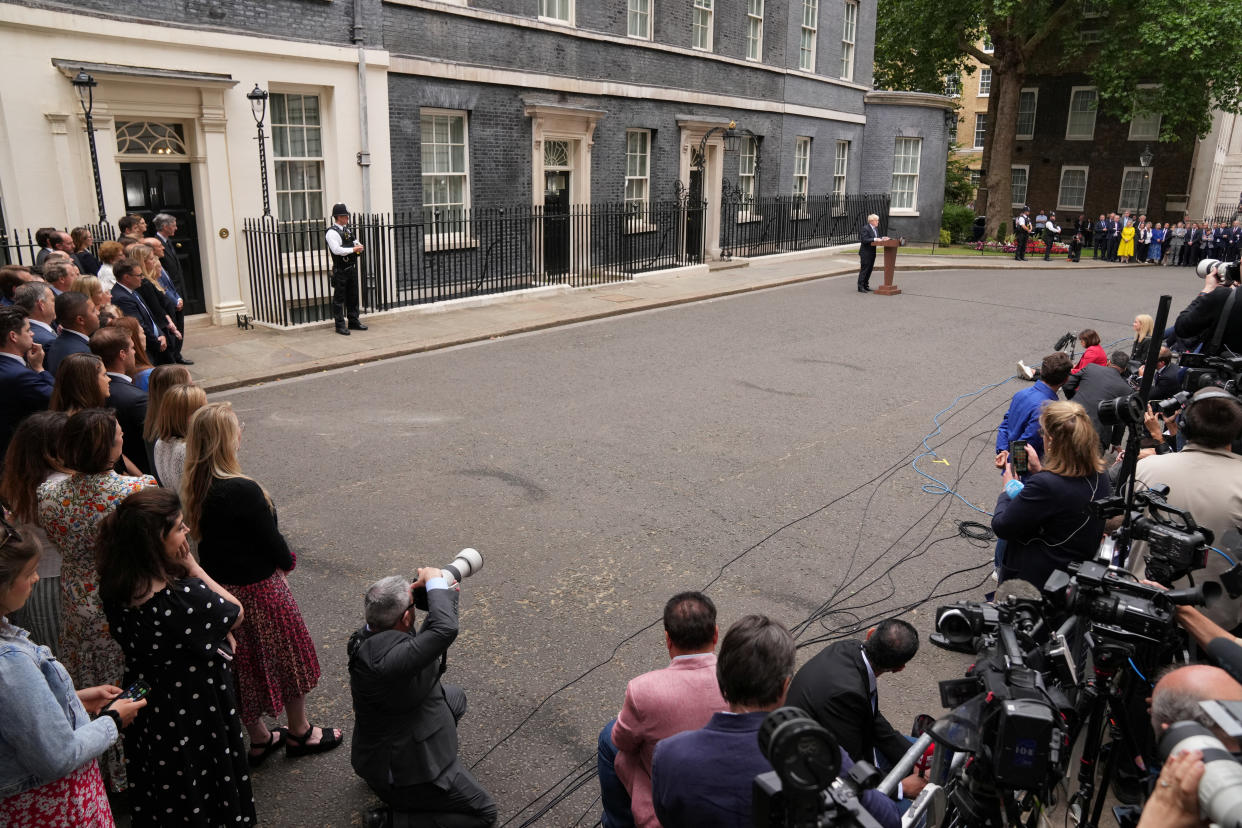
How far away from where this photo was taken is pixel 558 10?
60.7 feet

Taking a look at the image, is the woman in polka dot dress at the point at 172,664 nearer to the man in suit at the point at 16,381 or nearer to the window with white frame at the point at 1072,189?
the man in suit at the point at 16,381

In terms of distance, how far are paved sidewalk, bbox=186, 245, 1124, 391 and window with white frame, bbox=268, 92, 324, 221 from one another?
2367 mm

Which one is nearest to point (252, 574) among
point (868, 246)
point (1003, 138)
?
point (868, 246)

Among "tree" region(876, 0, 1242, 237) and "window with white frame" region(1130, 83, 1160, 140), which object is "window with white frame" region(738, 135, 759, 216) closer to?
"tree" region(876, 0, 1242, 237)

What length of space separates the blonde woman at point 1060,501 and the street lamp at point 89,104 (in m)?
11.6

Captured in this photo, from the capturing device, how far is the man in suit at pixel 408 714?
11.3ft

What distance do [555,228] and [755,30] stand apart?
31.7ft

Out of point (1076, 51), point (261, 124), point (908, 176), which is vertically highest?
point (1076, 51)

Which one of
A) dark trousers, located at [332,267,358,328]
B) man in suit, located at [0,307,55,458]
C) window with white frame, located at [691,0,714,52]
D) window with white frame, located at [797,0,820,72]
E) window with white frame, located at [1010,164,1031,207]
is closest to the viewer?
man in suit, located at [0,307,55,458]

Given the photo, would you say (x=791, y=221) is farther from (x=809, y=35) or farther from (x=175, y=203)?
(x=175, y=203)

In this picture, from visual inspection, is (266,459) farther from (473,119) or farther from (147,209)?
(473,119)

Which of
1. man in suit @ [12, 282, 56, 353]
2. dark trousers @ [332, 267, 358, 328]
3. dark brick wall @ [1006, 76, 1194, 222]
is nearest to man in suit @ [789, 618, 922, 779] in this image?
man in suit @ [12, 282, 56, 353]

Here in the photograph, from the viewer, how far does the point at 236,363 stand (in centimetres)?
1159

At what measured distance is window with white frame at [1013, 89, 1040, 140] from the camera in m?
41.9
